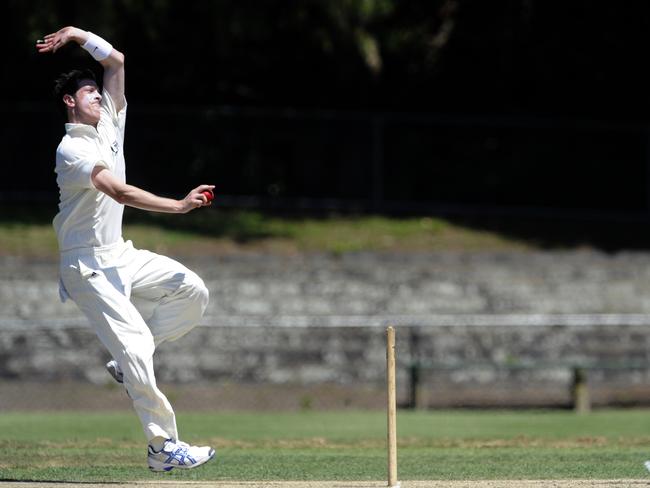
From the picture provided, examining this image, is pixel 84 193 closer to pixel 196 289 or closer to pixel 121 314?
pixel 121 314

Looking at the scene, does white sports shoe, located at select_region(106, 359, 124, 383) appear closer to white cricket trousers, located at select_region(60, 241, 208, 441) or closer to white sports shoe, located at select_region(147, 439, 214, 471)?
white cricket trousers, located at select_region(60, 241, 208, 441)

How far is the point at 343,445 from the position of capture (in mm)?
11086

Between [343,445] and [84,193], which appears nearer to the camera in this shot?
[84,193]

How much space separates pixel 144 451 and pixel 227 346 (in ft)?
23.6

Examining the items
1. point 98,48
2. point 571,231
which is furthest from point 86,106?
point 571,231

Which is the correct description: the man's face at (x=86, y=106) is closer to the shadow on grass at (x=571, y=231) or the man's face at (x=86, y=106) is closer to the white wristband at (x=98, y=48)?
the white wristband at (x=98, y=48)

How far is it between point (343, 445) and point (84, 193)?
15.3 feet

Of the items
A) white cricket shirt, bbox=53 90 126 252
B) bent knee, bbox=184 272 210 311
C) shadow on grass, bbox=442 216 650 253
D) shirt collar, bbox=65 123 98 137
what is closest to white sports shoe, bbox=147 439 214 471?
bent knee, bbox=184 272 210 311

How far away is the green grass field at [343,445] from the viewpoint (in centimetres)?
809

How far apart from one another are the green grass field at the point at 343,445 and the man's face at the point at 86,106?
86.6 inches

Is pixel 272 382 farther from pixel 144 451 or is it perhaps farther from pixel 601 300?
pixel 144 451

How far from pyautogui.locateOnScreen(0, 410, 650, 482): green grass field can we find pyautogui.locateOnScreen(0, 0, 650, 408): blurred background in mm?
1281

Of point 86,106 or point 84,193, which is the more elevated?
point 86,106

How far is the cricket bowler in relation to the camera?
23.4 feet
